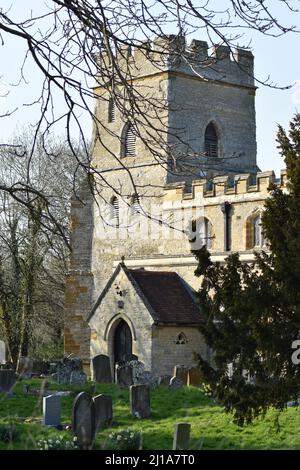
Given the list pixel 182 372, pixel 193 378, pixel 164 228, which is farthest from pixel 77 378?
pixel 164 228

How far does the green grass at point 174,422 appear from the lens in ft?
50.0

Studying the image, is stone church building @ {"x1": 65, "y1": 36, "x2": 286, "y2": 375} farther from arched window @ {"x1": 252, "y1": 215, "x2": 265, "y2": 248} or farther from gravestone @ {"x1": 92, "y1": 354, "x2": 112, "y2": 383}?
gravestone @ {"x1": 92, "y1": 354, "x2": 112, "y2": 383}

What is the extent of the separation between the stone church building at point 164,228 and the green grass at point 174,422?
6027 millimetres

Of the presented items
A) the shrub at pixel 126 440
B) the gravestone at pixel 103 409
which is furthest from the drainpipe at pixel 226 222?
the shrub at pixel 126 440

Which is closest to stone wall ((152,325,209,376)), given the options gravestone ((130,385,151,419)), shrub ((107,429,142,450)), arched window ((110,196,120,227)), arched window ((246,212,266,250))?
arched window ((246,212,266,250))

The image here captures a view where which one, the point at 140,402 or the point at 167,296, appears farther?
the point at 167,296

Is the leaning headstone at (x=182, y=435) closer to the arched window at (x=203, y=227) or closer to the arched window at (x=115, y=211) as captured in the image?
the arched window at (x=203, y=227)

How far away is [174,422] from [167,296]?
1189 cm

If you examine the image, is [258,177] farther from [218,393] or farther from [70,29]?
[70,29]

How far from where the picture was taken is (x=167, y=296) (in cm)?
2964

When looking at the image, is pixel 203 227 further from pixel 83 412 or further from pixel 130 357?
pixel 83 412

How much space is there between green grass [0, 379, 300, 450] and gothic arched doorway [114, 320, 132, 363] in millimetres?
7003

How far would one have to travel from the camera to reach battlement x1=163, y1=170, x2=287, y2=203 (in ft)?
93.9
